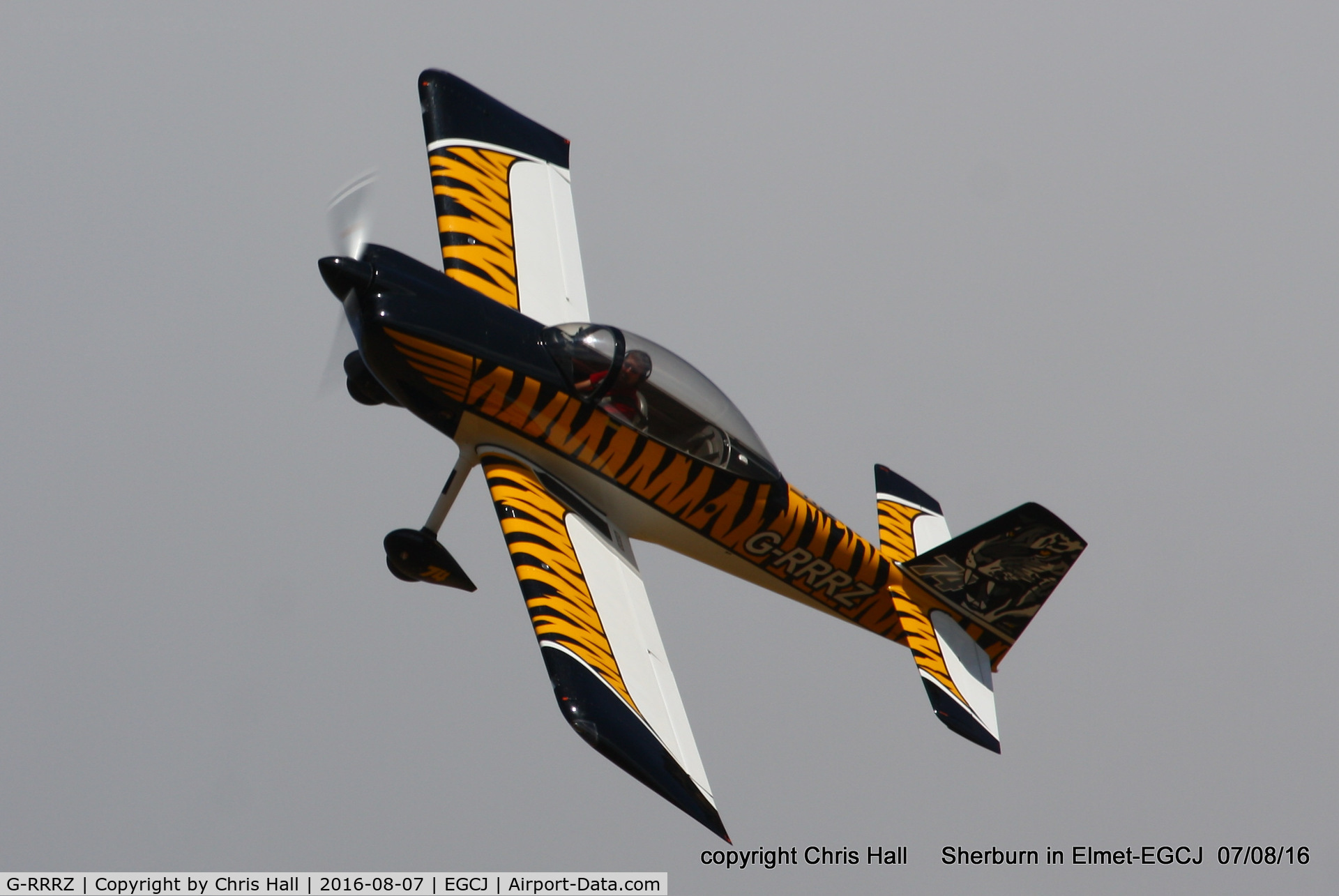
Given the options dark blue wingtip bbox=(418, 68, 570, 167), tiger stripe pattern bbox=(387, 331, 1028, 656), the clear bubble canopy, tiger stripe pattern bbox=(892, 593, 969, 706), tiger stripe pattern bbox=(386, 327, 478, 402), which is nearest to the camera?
tiger stripe pattern bbox=(386, 327, 478, 402)

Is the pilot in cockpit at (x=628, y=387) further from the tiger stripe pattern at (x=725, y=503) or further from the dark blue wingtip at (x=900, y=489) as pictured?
the dark blue wingtip at (x=900, y=489)

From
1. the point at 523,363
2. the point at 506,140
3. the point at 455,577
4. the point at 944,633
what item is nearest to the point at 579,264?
the point at 506,140

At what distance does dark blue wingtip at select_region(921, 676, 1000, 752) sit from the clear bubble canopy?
248 centimetres

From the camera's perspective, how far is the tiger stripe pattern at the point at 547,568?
11.5m

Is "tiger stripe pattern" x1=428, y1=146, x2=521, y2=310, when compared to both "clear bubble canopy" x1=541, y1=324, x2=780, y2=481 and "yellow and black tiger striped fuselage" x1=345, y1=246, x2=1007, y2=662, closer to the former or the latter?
"yellow and black tiger striped fuselage" x1=345, y1=246, x2=1007, y2=662

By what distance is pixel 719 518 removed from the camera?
13.3m

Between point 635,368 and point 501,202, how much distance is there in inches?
111

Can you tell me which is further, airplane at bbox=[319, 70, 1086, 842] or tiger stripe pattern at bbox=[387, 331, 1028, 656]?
tiger stripe pattern at bbox=[387, 331, 1028, 656]

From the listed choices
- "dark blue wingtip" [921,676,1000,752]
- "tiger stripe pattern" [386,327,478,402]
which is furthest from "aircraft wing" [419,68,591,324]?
"dark blue wingtip" [921,676,1000,752]

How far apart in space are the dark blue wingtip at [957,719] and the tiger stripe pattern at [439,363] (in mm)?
5000

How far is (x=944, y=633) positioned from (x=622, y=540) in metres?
3.30

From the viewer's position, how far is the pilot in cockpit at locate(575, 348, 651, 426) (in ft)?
41.1

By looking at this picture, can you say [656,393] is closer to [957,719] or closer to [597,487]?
[597,487]

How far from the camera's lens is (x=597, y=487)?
12.9m
